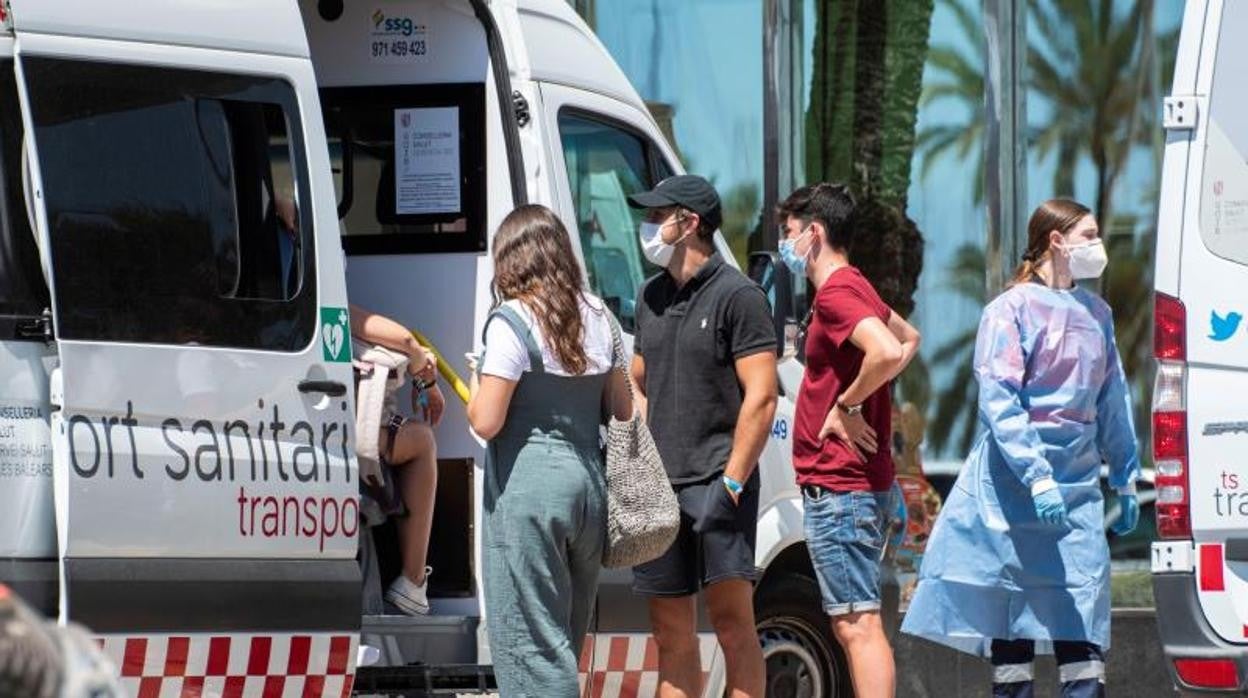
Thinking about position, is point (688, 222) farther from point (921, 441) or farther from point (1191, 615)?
point (921, 441)

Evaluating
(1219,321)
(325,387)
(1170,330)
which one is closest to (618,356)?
(325,387)

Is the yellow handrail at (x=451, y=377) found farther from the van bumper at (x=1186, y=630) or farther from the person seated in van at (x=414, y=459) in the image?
the van bumper at (x=1186, y=630)

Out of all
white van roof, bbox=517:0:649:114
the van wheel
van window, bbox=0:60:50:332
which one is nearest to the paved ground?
the van wheel

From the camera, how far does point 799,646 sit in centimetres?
835

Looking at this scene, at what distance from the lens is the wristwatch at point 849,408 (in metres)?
7.14

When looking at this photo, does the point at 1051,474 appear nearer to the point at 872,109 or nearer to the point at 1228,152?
the point at 1228,152

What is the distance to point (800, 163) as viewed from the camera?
Result: 1292cm

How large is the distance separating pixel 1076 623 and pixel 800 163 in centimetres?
623

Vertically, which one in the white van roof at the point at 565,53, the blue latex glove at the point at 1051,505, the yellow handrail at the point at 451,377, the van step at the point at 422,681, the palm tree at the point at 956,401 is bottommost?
the palm tree at the point at 956,401

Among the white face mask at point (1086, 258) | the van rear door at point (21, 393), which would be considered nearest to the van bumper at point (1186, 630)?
the white face mask at point (1086, 258)

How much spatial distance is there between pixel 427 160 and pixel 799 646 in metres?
2.10

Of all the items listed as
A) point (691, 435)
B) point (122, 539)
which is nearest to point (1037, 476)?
point (691, 435)

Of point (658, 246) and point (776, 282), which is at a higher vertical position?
point (658, 246)

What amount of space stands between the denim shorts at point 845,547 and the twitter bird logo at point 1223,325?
1079 mm
